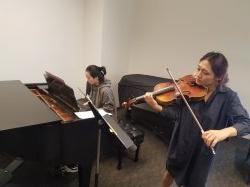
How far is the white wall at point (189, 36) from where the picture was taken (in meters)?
3.32

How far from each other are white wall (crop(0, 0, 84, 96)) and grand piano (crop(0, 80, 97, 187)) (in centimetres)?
128

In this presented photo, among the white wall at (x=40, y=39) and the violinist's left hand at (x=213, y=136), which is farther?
the white wall at (x=40, y=39)

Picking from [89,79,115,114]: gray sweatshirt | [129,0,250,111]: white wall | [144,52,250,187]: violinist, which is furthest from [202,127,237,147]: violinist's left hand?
[129,0,250,111]: white wall

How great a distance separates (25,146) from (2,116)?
10.2 inches

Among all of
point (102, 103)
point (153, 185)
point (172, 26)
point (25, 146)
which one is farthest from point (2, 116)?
point (172, 26)

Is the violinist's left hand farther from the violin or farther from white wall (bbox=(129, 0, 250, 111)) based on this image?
white wall (bbox=(129, 0, 250, 111))

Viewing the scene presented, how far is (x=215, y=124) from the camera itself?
1.50 meters

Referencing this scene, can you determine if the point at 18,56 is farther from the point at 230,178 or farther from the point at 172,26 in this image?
the point at 230,178

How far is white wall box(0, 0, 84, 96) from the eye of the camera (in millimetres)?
2875

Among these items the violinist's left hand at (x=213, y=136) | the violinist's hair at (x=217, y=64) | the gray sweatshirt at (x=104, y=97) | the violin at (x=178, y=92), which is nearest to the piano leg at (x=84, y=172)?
the violin at (x=178, y=92)

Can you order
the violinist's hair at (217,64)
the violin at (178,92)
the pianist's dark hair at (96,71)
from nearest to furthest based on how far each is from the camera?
the violinist's hair at (217,64)
the violin at (178,92)
the pianist's dark hair at (96,71)

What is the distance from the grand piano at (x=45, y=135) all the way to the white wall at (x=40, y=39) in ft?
4.21

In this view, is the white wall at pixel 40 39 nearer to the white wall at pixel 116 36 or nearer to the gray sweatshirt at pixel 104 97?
the white wall at pixel 116 36

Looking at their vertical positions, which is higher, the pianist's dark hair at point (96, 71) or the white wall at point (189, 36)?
the white wall at point (189, 36)
